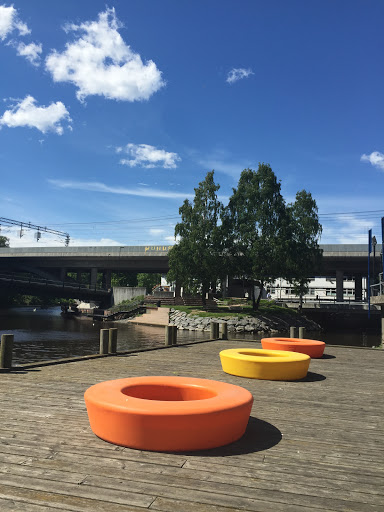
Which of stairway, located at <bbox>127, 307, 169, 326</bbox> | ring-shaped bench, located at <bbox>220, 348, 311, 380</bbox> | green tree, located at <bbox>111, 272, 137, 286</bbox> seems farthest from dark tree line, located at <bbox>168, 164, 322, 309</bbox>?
green tree, located at <bbox>111, 272, 137, 286</bbox>

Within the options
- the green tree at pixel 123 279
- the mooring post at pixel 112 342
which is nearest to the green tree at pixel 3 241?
the green tree at pixel 123 279

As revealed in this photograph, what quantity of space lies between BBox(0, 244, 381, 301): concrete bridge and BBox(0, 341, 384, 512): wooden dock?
5496 cm

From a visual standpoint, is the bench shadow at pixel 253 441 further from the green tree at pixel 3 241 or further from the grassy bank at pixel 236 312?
the green tree at pixel 3 241

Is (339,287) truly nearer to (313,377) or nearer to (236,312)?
(236,312)

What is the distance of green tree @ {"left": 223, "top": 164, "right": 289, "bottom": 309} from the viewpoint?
42.2 m

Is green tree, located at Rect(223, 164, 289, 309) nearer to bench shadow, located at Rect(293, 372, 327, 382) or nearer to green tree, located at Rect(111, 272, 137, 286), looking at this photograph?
bench shadow, located at Rect(293, 372, 327, 382)

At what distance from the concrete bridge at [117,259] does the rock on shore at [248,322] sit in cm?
1863

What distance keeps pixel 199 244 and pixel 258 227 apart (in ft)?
23.8

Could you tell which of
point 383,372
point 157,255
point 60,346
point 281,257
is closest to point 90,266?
point 157,255

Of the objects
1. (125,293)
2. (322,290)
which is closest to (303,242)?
(125,293)

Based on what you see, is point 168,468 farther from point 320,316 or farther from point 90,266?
point 90,266

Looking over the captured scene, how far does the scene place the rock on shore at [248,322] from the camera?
1592 inches

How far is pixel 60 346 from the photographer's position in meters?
25.2

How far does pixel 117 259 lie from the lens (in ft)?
224
